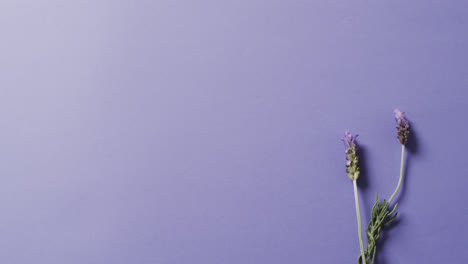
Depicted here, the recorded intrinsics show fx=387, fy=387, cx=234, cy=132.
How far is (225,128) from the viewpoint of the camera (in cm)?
116

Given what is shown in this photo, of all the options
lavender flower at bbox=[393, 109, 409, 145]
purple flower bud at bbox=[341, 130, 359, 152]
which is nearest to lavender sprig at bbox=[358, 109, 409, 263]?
lavender flower at bbox=[393, 109, 409, 145]

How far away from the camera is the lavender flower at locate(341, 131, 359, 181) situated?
41.9 inches

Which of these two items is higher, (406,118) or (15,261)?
(406,118)

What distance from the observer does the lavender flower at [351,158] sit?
1065 millimetres

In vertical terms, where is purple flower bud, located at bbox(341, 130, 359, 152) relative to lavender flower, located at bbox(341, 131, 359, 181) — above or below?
above

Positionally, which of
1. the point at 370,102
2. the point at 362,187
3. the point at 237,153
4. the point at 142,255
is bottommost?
the point at 142,255

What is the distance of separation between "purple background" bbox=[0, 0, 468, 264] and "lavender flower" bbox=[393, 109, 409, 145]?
5cm

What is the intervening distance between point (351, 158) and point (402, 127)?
0.17 meters

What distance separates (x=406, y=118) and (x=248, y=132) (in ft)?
1.53

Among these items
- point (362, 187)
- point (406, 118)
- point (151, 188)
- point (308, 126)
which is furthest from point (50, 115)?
point (406, 118)

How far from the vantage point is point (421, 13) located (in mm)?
1155

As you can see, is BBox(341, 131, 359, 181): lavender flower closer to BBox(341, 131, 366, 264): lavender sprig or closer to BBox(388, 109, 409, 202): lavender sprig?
BBox(341, 131, 366, 264): lavender sprig

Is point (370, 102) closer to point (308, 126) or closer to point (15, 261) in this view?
point (308, 126)

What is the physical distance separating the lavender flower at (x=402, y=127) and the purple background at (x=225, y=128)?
0.16 feet
